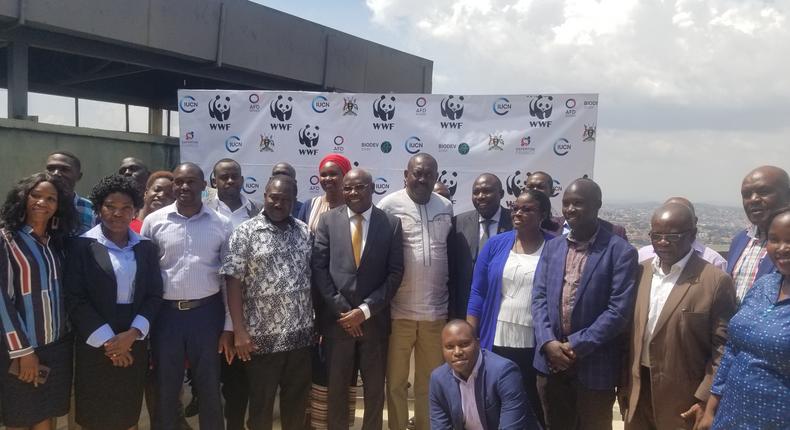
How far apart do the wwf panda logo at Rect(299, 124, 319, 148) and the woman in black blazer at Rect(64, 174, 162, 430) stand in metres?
3.33

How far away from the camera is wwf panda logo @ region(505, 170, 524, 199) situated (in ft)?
20.1

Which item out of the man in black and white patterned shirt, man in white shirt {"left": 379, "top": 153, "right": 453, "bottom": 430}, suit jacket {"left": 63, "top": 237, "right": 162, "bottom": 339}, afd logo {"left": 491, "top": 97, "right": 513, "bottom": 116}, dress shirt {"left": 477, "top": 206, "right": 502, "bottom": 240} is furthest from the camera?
afd logo {"left": 491, "top": 97, "right": 513, "bottom": 116}

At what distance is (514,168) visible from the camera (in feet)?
20.1

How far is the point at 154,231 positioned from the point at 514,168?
3931 millimetres

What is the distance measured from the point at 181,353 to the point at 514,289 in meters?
1.98

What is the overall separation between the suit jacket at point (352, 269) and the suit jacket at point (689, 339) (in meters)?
1.55

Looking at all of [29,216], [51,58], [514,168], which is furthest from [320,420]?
[51,58]

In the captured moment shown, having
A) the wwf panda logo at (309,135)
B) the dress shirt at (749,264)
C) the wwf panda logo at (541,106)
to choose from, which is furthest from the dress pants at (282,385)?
the wwf panda logo at (541,106)

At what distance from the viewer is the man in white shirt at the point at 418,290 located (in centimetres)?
372

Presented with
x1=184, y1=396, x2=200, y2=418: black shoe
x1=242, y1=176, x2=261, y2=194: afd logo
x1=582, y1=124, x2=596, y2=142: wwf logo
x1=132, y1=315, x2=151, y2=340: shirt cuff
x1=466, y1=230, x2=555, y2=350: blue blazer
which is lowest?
x1=184, y1=396, x2=200, y2=418: black shoe

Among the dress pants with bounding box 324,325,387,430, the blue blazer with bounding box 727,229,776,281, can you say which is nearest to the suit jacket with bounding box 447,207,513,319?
the dress pants with bounding box 324,325,387,430

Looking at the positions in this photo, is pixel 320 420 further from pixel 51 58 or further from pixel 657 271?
pixel 51 58

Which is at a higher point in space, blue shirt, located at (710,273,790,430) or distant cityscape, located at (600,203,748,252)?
distant cityscape, located at (600,203,748,252)

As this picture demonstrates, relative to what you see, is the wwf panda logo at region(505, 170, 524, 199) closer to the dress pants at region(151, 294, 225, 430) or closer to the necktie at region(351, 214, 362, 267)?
the necktie at region(351, 214, 362, 267)
